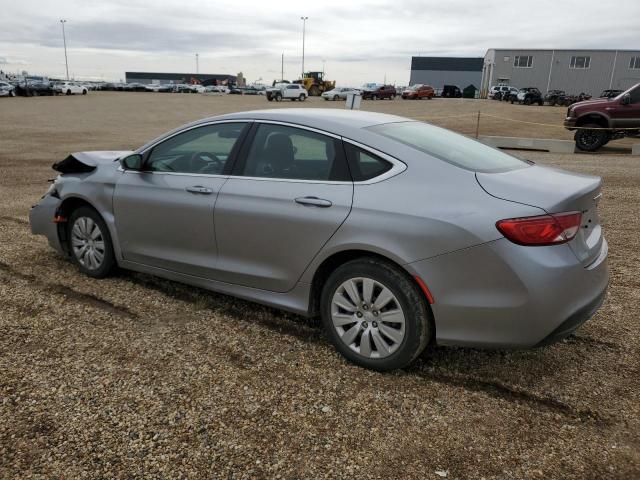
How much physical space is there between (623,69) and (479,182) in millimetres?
69188

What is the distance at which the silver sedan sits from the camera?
9.18 feet

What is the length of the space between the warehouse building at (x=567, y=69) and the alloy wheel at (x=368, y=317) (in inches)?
2672

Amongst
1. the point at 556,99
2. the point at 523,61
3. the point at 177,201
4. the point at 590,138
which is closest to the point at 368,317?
the point at 177,201

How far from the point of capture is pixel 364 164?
3.25 meters

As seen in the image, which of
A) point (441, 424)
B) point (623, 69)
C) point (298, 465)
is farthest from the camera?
point (623, 69)

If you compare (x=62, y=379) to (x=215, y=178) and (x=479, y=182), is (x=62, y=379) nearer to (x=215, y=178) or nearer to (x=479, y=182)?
(x=215, y=178)

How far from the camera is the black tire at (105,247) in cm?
462

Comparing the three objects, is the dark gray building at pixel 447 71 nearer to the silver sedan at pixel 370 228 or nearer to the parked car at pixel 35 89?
the parked car at pixel 35 89

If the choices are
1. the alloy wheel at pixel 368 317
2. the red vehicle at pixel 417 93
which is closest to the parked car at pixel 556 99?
the red vehicle at pixel 417 93

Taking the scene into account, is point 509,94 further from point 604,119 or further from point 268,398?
point 268,398

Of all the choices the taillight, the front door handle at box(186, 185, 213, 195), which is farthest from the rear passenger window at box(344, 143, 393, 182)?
the front door handle at box(186, 185, 213, 195)

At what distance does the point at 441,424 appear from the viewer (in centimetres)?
281

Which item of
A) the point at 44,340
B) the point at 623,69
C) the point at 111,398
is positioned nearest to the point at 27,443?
the point at 111,398

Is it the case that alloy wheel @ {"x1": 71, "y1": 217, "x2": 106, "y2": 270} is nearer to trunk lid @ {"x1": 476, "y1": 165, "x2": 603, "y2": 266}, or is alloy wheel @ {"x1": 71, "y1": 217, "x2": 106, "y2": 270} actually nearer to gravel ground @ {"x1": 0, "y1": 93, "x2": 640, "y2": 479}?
gravel ground @ {"x1": 0, "y1": 93, "x2": 640, "y2": 479}
